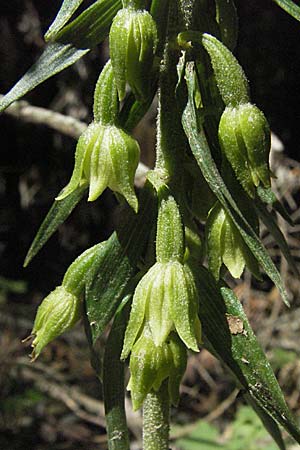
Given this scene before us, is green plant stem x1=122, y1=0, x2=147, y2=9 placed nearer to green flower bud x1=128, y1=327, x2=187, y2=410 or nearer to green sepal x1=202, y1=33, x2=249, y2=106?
green sepal x1=202, y1=33, x2=249, y2=106

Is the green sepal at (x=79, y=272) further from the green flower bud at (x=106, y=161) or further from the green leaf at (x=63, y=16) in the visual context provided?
the green leaf at (x=63, y=16)

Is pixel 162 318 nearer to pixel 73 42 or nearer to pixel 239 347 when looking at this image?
pixel 239 347

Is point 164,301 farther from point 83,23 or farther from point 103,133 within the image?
point 83,23

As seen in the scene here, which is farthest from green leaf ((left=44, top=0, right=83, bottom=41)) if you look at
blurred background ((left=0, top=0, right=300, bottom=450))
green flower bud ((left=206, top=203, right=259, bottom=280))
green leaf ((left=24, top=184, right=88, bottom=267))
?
blurred background ((left=0, top=0, right=300, bottom=450))

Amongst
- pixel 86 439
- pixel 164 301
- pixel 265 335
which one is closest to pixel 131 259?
pixel 164 301

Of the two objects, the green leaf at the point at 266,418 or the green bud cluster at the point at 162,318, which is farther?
the green leaf at the point at 266,418

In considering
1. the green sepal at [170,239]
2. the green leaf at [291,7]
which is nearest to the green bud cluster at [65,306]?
the green sepal at [170,239]

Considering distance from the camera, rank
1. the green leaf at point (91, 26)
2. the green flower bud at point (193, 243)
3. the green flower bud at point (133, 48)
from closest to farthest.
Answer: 1. the green flower bud at point (133, 48)
2. the green leaf at point (91, 26)
3. the green flower bud at point (193, 243)
